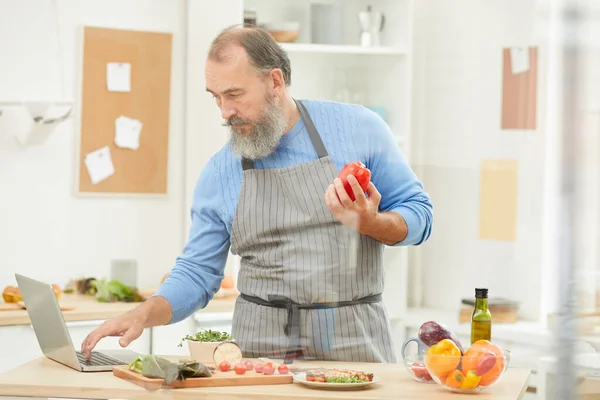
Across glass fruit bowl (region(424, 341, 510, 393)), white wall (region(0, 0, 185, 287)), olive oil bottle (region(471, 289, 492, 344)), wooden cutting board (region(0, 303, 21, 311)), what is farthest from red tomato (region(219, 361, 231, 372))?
white wall (region(0, 0, 185, 287))

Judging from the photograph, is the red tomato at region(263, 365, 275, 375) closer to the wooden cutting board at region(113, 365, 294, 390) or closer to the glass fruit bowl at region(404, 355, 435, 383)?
the wooden cutting board at region(113, 365, 294, 390)

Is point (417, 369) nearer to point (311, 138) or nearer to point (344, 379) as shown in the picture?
point (344, 379)

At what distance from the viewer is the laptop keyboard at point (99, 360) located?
177 centimetres

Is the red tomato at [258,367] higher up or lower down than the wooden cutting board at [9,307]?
higher up

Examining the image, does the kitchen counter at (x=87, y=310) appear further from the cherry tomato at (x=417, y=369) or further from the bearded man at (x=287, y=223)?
the cherry tomato at (x=417, y=369)

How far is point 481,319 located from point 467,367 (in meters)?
0.38

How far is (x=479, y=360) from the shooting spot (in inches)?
61.4

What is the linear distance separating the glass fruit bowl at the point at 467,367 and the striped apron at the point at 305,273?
369 millimetres

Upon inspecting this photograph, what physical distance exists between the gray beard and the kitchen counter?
3.38 ft

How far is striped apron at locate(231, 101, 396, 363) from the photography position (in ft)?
6.33

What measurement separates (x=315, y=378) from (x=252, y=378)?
0.11 m

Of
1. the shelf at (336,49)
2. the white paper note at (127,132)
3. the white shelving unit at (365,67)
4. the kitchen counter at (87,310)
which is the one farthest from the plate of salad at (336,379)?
the white paper note at (127,132)

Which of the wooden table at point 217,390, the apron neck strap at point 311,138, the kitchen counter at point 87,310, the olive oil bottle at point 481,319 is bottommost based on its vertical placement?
the kitchen counter at point 87,310

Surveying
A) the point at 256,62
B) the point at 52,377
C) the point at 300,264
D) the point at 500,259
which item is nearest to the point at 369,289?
the point at 300,264
